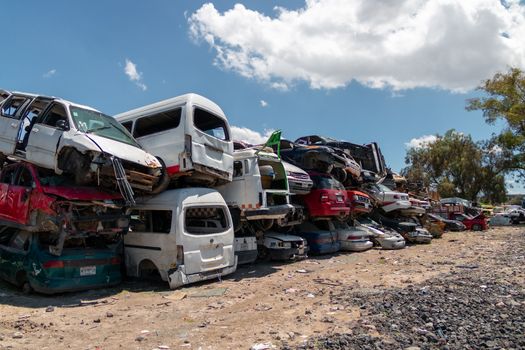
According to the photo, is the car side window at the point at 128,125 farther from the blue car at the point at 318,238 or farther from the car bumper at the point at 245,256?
the blue car at the point at 318,238

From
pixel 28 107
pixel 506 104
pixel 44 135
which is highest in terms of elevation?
pixel 506 104

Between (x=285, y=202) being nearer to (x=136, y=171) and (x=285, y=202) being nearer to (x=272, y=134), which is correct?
(x=272, y=134)

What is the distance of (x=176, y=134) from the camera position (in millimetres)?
8977

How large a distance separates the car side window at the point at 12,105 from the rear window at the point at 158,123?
7.71ft

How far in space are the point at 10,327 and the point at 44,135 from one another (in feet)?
12.1

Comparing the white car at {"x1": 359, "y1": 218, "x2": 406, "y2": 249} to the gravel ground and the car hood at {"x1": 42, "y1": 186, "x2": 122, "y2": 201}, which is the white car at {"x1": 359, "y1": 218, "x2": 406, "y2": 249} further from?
the car hood at {"x1": 42, "y1": 186, "x2": 122, "y2": 201}

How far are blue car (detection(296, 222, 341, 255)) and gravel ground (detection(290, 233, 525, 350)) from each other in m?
5.03

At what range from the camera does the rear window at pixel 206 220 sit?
8.98m

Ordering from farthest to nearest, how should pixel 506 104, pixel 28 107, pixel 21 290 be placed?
pixel 506 104, pixel 28 107, pixel 21 290

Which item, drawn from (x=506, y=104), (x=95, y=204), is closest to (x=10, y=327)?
(x=95, y=204)

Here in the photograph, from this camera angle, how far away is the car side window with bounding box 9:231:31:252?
737 cm

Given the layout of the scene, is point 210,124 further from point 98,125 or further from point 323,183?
Answer: point 323,183

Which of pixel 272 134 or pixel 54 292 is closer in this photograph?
pixel 54 292

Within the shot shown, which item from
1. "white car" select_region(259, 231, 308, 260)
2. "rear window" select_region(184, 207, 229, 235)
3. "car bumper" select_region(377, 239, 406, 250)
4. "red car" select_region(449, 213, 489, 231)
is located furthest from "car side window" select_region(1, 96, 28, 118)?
"red car" select_region(449, 213, 489, 231)
